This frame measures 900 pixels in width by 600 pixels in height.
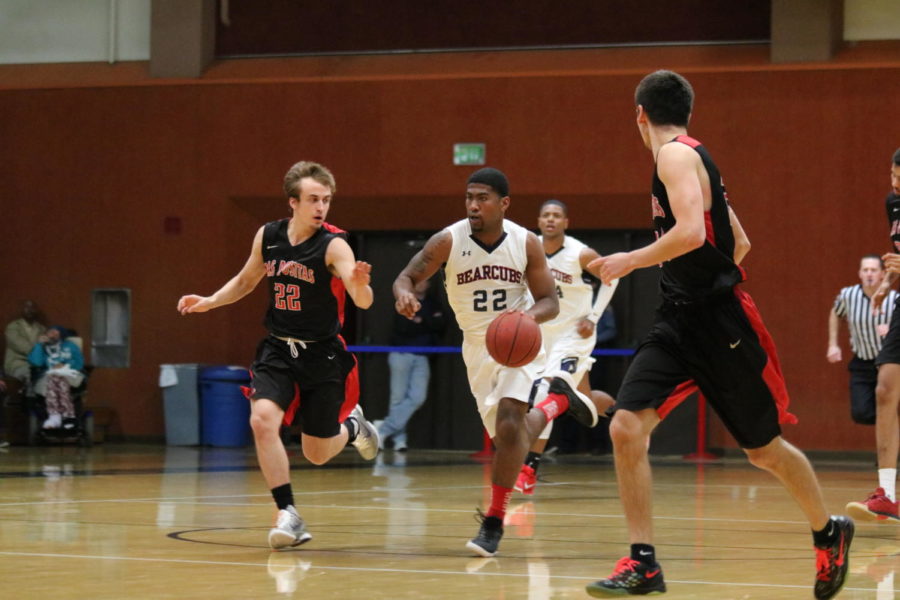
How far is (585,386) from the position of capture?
11.1m

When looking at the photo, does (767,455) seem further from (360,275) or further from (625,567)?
(360,275)

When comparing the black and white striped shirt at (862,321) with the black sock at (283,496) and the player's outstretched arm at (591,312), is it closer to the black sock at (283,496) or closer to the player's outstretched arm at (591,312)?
the player's outstretched arm at (591,312)

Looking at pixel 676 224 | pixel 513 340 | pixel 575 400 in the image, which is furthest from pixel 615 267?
pixel 575 400

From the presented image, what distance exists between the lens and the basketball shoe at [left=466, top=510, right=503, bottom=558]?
21.1 ft

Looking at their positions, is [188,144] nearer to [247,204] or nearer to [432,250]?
[247,204]

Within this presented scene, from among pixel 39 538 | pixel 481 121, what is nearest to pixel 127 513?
pixel 39 538

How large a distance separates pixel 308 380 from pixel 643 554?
98.0 inches

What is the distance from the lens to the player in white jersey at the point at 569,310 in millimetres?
10500

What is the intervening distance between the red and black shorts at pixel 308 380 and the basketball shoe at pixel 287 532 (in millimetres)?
582

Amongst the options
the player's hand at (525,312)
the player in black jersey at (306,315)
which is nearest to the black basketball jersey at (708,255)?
the player's hand at (525,312)

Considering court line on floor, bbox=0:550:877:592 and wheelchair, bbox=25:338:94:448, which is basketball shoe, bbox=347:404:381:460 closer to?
court line on floor, bbox=0:550:877:592

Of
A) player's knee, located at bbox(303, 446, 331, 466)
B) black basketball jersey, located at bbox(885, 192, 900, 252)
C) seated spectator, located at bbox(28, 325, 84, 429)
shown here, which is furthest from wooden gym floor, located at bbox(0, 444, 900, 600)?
seated spectator, located at bbox(28, 325, 84, 429)

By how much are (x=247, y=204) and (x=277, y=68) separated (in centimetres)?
171

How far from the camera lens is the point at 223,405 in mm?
16531
